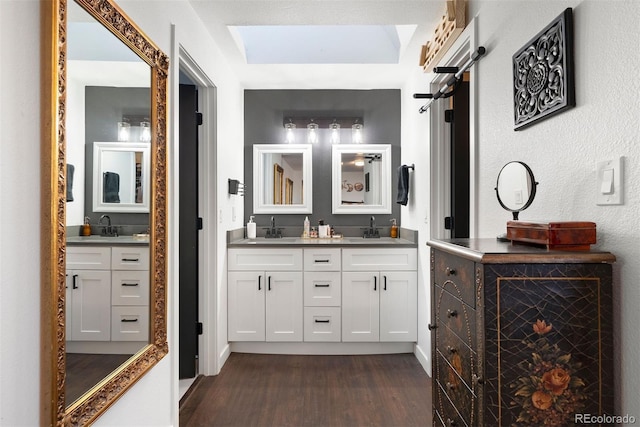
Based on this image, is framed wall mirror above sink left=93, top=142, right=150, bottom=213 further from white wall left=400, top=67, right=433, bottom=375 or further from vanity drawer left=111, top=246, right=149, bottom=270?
white wall left=400, top=67, right=433, bottom=375

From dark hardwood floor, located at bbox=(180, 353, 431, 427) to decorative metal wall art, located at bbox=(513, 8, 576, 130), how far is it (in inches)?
71.1

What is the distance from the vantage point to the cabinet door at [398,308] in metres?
3.37

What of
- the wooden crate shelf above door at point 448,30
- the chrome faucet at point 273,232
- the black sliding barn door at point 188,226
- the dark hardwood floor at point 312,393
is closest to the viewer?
the wooden crate shelf above door at point 448,30

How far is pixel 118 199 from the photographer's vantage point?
62.5 inches

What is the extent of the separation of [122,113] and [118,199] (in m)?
0.34

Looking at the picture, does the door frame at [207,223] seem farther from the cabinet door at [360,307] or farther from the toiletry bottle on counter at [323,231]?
the toiletry bottle on counter at [323,231]

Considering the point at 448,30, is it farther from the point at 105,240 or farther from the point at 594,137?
the point at 105,240

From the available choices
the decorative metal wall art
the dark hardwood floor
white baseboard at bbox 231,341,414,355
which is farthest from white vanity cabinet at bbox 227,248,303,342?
the decorative metal wall art

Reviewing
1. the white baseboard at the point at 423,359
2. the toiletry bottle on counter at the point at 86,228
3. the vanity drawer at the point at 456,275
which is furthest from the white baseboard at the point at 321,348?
the toiletry bottle on counter at the point at 86,228

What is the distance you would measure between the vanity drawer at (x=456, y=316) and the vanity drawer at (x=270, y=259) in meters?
1.95

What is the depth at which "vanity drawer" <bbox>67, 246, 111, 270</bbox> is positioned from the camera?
1257 millimetres

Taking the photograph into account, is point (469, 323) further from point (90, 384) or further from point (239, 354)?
point (239, 354)

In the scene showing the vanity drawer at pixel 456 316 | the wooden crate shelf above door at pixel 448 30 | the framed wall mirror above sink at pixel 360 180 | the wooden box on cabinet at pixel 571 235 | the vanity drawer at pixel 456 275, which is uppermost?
the wooden crate shelf above door at pixel 448 30

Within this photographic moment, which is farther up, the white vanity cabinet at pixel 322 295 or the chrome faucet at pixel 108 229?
the chrome faucet at pixel 108 229
